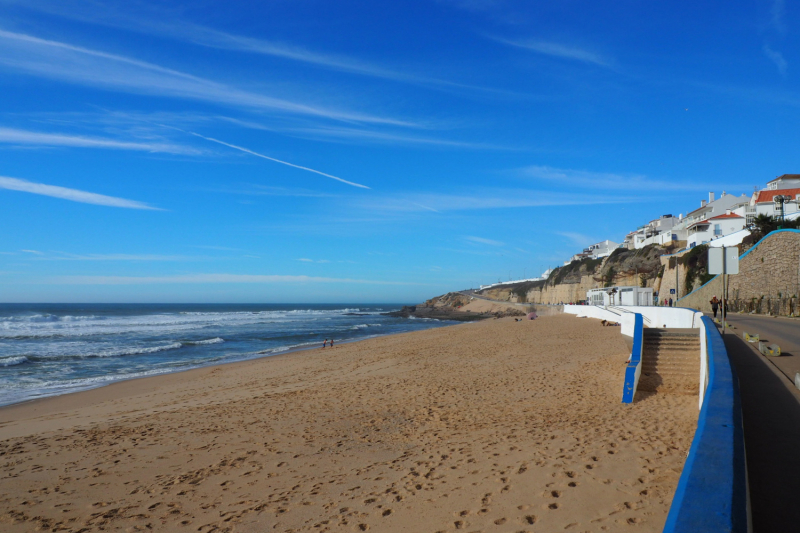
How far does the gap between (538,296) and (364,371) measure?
93123 mm

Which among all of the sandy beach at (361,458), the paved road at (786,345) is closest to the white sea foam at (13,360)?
the sandy beach at (361,458)

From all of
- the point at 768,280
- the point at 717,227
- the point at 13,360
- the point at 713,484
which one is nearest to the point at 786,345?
the point at 713,484

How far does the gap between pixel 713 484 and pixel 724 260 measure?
11.4 meters

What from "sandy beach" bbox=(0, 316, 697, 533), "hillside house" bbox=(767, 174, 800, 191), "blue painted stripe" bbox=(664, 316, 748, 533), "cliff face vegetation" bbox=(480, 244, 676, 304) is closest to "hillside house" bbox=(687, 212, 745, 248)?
"cliff face vegetation" bbox=(480, 244, 676, 304)

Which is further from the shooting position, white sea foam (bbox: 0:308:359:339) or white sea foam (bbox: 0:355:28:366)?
white sea foam (bbox: 0:308:359:339)

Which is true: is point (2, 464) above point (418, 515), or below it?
below

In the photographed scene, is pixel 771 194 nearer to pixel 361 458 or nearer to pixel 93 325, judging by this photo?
pixel 361 458

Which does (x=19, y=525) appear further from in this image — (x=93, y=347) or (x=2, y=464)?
Result: (x=93, y=347)

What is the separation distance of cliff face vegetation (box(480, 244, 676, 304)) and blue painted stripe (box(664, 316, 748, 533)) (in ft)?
179

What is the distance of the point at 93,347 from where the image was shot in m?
28.0

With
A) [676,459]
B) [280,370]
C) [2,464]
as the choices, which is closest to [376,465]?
[676,459]

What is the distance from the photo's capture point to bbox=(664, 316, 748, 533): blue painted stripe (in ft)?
5.68

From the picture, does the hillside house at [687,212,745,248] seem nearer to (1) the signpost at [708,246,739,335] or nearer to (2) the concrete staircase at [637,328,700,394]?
(1) the signpost at [708,246,739,335]

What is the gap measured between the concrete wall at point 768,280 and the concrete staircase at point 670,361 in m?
16.5
